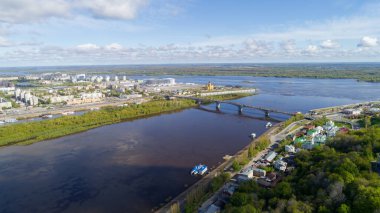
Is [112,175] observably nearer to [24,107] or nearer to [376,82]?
[24,107]

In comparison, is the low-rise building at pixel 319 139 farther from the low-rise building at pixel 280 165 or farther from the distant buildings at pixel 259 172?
the distant buildings at pixel 259 172

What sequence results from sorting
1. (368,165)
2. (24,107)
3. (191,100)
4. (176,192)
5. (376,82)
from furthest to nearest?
(376,82) → (191,100) → (24,107) → (176,192) → (368,165)

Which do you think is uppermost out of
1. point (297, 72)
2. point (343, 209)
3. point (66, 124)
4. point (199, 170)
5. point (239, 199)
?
point (297, 72)

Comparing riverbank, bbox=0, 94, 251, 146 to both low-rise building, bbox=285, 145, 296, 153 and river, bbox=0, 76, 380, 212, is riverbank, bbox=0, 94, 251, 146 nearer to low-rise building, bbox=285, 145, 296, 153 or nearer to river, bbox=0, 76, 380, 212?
river, bbox=0, 76, 380, 212

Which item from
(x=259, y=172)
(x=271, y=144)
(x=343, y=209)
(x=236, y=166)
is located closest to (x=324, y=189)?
(x=343, y=209)

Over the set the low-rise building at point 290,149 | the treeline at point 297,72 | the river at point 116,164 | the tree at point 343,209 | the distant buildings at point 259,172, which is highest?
the treeline at point 297,72

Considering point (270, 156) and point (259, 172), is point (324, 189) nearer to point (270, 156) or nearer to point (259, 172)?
point (259, 172)

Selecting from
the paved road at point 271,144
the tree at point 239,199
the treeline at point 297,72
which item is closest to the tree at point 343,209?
the tree at point 239,199

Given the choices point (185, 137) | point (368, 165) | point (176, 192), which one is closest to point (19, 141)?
point (185, 137)
